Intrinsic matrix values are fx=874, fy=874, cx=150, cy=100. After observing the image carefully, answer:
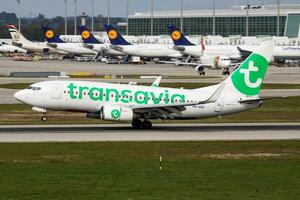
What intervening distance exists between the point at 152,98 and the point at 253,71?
646 centimetres

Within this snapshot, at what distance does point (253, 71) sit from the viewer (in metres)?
54.0

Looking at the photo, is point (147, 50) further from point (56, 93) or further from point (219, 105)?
point (56, 93)

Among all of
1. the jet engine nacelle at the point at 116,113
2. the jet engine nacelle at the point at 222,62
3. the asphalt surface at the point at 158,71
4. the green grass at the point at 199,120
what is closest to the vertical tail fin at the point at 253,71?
the jet engine nacelle at the point at 116,113

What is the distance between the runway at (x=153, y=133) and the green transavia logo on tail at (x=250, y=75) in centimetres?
255

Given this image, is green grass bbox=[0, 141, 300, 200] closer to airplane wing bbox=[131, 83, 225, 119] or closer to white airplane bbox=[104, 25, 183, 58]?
airplane wing bbox=[131, 83, 225, 119]

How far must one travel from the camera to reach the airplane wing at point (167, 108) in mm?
53062

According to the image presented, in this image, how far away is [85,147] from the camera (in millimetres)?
43812

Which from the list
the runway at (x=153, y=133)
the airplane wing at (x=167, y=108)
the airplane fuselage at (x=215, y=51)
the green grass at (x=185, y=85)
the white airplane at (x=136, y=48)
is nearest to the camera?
the runway at (x=153, y=133)

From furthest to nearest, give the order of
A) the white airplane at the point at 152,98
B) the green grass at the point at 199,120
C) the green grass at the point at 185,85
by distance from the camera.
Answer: the green grass at the point at 185,85 → the green grass at the point at 199,120 → the white airplane at the point at 152,98

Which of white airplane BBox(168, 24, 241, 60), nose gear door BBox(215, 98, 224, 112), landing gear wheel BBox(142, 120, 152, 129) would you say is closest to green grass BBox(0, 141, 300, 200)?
nose gear door BBox(215, 98, 224, 112)

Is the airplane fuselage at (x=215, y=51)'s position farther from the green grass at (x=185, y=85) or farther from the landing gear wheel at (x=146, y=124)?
the landing gear wheel at (x=146, y=124)

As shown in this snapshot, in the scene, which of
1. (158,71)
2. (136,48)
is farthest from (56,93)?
(136,48)

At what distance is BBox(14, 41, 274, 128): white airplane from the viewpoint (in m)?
53.2

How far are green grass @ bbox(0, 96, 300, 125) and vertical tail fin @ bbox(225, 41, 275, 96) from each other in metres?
7.16
